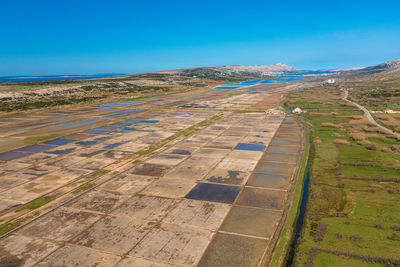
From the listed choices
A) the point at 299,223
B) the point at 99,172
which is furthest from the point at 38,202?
the point at 299,223

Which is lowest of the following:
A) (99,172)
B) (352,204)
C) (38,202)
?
(352,204)

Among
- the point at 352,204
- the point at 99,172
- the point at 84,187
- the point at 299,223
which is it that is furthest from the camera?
the point at 99,172

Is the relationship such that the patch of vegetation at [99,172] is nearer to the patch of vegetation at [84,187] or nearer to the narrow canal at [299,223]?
the patch of vegetation at [84,187]

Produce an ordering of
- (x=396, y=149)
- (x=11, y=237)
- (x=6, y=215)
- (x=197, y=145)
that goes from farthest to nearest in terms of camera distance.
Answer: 1. (x=197, y=145)
2. (x=396, y=149)
3. (x=6, y=215)
4. (x=11, y=237)

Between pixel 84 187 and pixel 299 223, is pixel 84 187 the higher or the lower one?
the higher one

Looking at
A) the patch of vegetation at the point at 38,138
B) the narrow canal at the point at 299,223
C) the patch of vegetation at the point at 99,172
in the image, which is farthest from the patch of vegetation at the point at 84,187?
the patch of vegetation at the point at 38,138

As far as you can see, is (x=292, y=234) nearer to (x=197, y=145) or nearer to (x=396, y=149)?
(x=197, y=145)

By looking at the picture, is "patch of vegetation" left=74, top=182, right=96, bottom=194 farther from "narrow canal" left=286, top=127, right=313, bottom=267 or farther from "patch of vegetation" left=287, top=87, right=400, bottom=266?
"patch of vegetation" left=287, top=87, right=400, bottom=266

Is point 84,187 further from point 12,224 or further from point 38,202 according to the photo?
point 12,224

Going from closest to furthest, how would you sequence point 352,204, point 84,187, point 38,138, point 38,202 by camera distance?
point 352,204 < point 38,202 < point 84,187 < point 38,138

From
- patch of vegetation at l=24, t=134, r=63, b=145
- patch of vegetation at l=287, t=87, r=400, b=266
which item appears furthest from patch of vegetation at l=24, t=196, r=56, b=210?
patch of vegetation at l=24, t=134, r=63, b=145

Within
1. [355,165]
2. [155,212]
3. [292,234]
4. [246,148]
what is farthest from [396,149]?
[155,212]
